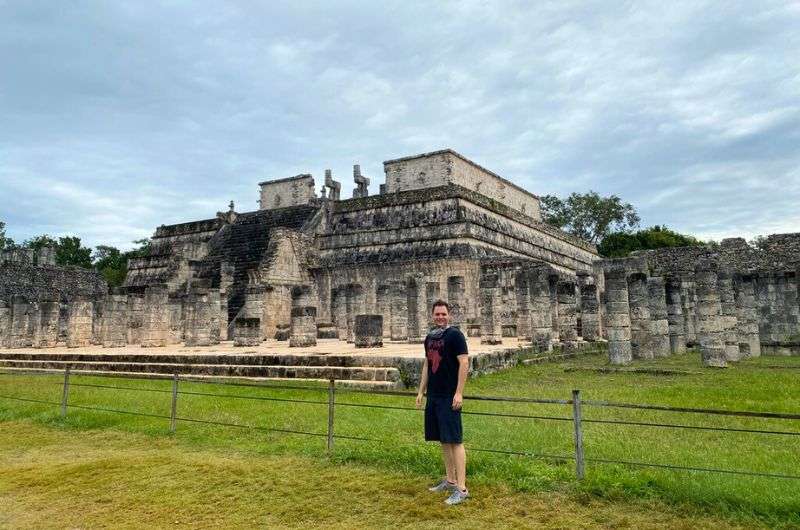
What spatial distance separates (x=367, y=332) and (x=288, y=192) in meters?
21.5

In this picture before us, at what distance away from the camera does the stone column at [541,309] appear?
1557cm

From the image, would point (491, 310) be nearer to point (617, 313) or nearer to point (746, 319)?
point (617, 313)

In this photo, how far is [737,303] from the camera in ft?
53.2

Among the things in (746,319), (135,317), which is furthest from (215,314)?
(746,319)

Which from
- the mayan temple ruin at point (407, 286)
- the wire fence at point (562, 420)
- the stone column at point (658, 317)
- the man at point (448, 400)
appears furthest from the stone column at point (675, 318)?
the man at point (448, 400)

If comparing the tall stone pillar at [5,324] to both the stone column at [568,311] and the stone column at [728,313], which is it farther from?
the stone column at [728,313]

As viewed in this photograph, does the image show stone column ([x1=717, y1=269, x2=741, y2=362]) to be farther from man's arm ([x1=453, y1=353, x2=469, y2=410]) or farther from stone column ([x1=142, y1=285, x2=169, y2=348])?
stone column ([x1=142, y1=285, x2=169, y2=348])

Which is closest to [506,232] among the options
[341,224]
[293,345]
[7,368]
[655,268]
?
[341,224]

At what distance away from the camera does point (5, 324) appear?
73.7 feet

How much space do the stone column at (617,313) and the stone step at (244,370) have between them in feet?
21.0

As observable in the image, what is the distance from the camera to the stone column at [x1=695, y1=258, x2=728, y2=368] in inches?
491

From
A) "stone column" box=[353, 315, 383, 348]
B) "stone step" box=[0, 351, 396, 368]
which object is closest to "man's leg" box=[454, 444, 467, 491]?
"stone step" box=[0, 351, 396, 368]

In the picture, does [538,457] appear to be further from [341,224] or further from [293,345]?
[341,224]

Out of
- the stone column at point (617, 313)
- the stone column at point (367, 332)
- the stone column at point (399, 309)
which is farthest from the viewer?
the stone column at point (399, 309)
